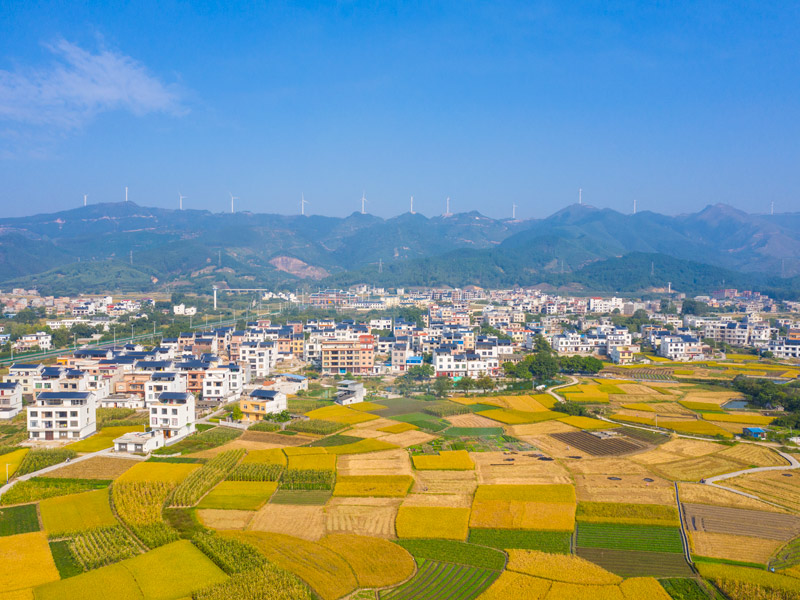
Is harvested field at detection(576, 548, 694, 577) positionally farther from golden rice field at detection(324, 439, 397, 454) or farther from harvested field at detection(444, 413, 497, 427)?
harvested field at detection(444, 413, 497, 427)

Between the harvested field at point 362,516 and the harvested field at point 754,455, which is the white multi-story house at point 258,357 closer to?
the harvested field at point 362,516

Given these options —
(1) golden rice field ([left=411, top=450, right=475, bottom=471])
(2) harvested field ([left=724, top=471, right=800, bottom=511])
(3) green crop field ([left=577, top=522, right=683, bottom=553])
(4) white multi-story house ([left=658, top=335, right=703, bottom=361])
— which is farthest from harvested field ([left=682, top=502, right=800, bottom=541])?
(4) white multi-story house ([left=658, top=335, right=703, bottom=361])

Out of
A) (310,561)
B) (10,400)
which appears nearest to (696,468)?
(310,561)

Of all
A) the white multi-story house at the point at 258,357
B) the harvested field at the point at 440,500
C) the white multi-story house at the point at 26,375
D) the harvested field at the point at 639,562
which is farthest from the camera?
the white multi-story house at the point at 258,357

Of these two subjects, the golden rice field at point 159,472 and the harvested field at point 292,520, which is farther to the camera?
the golden rice field at point 159,472

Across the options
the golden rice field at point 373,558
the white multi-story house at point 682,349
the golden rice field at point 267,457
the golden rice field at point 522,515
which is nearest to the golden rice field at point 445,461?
the golden rice field at point 522,515

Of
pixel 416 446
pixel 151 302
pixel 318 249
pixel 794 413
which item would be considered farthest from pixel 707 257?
pixel 416 446

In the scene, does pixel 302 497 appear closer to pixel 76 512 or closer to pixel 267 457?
pixel 267 457
